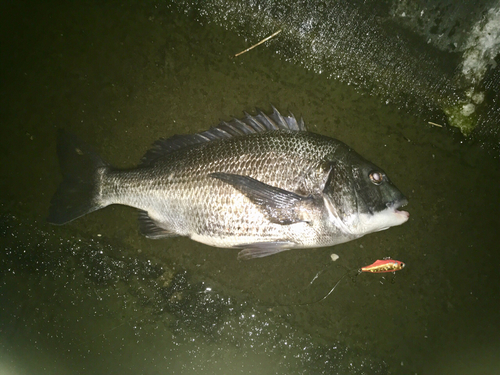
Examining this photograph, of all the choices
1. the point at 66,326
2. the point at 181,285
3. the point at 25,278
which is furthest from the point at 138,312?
the point at 25,278

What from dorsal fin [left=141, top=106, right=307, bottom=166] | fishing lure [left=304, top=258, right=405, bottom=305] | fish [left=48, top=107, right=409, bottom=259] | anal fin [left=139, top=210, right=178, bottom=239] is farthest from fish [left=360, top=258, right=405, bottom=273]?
anal fin [left=139, top=210, right=178, bottom=239]

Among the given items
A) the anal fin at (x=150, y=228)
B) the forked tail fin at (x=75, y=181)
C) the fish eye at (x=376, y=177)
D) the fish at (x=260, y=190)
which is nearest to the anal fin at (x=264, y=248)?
the fish at (x=260, y=190)

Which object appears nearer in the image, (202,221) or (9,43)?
(202,221)

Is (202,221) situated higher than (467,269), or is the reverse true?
(467,269)

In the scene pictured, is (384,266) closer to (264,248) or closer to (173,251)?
(264,248)

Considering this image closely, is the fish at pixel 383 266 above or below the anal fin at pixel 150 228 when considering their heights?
above

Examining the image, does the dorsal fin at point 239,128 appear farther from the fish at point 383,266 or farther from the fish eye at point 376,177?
the fish at point 383,266

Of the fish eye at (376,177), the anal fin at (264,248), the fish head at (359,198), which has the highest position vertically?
the fish eye at (376,177)

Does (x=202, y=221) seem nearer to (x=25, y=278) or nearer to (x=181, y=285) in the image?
(x=181, y=285)
